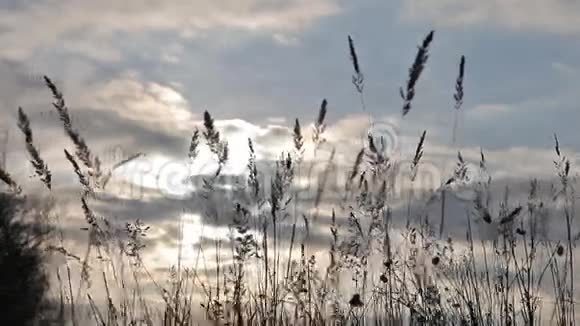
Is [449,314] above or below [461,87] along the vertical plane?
below

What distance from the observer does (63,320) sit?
4.73 meters

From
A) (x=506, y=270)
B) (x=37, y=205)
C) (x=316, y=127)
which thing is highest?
(x=316, y=127)

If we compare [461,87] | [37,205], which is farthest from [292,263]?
[37,205]

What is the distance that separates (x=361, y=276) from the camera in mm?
4770

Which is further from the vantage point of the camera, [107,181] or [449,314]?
[107,181]

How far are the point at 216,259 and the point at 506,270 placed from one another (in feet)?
5.16

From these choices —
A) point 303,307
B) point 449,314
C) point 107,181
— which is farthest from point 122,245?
point 449,314

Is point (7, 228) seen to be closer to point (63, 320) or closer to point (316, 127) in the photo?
point (63, 320)

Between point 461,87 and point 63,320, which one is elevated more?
point 461,87

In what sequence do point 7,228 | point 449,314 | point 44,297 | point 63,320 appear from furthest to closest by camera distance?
point 7,228 < point 44,297 < point 63,320 < point 449,314

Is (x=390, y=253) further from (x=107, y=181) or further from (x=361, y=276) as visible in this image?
(x=107, y=181)

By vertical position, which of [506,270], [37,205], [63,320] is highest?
[37,205]

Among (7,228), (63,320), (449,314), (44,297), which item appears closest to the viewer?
(449,314)

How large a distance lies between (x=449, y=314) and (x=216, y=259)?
4.29 feet
